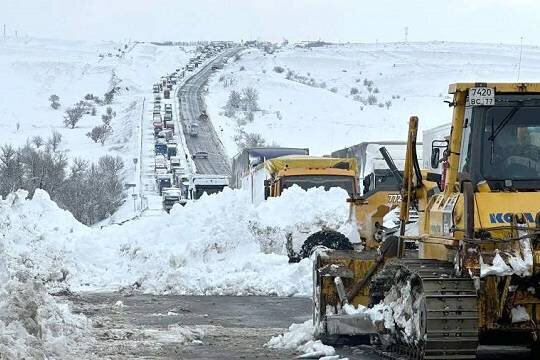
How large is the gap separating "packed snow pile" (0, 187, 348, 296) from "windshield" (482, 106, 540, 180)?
32.6 ft

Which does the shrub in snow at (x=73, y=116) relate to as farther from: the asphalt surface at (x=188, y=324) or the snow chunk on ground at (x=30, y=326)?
the snow chunk on ground at (x=30, y=326)

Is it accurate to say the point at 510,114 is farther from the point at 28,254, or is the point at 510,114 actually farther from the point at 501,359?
the point at 28,254

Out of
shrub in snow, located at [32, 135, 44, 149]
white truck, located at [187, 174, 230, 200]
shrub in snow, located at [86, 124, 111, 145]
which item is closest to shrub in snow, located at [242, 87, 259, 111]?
shrub in snow, located at [86, 124, 111, 145]

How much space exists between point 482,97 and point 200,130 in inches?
3077

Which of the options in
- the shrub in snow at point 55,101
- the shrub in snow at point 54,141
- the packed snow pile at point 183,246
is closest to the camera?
the packed snow pile at point 183,246

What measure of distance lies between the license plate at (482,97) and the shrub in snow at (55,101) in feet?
355

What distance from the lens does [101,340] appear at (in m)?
12.3

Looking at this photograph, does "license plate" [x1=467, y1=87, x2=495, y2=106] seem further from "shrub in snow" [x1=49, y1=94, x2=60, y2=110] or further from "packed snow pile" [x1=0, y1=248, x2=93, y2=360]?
"shrub in snow" [x1=49, y1=94, x2=60, y2=110]

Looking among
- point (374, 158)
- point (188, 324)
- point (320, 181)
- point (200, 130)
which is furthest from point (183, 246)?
point (200, 130)

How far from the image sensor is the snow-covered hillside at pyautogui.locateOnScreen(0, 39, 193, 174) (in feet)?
287

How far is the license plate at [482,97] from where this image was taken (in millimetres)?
9258

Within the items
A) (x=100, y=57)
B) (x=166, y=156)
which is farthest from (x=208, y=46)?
(x=166, y=156)

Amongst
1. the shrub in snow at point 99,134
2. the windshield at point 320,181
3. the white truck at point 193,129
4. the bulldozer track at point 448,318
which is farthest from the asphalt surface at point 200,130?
the bulldozer track at point 448,318

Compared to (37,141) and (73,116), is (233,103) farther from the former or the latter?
(37,141)
